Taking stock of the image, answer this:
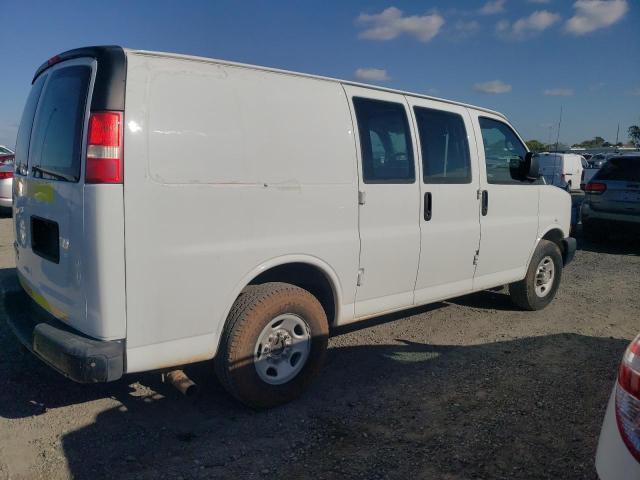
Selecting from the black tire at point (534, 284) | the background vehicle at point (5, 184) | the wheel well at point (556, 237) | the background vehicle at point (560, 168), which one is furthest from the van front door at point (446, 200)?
the background vehicle at point (560, 168)

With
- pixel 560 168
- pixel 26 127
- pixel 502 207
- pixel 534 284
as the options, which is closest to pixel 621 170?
pixel 534 284

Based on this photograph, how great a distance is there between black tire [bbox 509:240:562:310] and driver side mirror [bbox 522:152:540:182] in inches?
33.0

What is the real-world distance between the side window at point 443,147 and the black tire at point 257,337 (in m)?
1.53

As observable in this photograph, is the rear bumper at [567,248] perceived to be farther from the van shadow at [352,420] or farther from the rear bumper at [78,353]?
the rear bumper at [78,353]

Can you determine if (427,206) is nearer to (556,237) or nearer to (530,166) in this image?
(530,166)

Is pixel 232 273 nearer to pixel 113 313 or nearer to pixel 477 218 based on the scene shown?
pixel 113 313

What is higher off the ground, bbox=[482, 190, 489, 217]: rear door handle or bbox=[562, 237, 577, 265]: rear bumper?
bbox=[482, 190, 489, 217]: rear door handle

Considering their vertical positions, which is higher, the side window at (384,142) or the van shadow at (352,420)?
the side window at (384,142)

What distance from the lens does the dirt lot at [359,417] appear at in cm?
297

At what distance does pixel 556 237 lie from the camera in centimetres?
611

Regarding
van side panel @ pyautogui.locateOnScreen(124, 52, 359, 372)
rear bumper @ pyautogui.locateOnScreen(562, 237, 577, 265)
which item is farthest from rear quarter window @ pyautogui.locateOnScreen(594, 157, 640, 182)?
van side panel @ pyautogui.locateOnScreen(124, 52, 359, 372)

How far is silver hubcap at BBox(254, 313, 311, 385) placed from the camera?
3.45m

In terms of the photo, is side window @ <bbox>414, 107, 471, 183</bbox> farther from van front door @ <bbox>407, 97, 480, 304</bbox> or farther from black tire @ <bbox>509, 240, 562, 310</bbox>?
black tire @ <bbox>509, 240, 562, 310</bbox>

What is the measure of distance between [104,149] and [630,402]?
2546 millimetres
